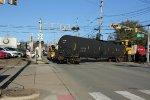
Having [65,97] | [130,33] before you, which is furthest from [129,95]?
[130,33]

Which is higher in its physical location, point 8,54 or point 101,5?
point 101,5

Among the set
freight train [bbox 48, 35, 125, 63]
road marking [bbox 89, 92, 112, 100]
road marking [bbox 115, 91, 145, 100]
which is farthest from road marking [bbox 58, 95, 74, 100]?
freight train [bbox 48, 35, 125, 63]

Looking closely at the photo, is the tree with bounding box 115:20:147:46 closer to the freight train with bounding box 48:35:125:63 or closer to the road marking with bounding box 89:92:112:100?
the freight train with bounding box 48:35:125:63

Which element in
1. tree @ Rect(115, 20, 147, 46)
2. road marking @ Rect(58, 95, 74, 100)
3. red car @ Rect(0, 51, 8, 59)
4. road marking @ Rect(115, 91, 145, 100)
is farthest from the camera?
tree @ Rect(115, 20, 147, 46)

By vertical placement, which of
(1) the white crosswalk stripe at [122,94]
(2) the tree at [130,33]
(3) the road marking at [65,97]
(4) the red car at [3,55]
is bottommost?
(3) the road marking at [65,97]

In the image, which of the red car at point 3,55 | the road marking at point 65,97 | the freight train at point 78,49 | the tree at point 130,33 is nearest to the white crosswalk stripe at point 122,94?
the road marking at point 65,97

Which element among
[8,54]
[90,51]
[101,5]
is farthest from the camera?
[101,5]

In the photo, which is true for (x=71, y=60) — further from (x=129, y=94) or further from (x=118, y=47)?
(x=129, y=94)

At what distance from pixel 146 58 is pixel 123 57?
278 inches

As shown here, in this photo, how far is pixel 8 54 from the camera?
173 ft

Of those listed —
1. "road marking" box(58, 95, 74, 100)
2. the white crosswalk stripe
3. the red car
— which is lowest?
"road marking" box(58, 95, 74, 100)

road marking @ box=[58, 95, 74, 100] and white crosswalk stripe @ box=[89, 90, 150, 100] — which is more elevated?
white crosswalk stripe @ box=[89, 90, 150, 100]

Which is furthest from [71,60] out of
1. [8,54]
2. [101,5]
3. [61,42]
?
[101,5]

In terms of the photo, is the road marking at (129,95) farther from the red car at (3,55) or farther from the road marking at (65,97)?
the red car at (3,55)
